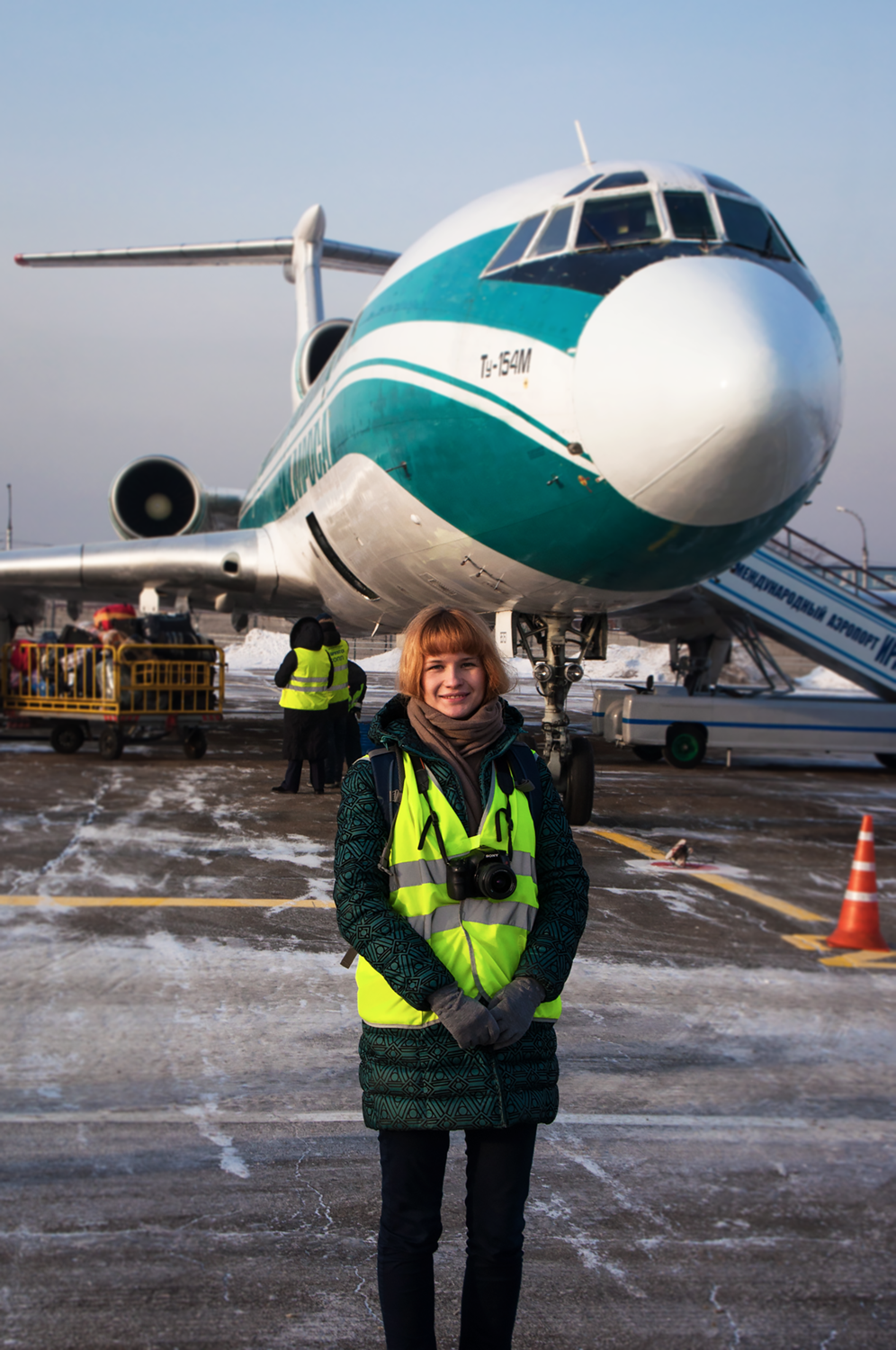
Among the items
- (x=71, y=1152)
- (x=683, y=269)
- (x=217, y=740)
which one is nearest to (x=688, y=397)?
(x=683, y=269)

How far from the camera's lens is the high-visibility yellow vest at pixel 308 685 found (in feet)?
31.5

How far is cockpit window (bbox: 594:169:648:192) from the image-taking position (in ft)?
21.8

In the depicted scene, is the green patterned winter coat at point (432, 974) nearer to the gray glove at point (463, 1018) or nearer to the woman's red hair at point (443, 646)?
the gray glove at point (463, 1018)

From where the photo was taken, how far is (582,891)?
2.30 meters

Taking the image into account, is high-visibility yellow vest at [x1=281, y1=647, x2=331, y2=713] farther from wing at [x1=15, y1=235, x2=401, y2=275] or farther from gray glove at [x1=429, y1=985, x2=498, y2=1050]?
wing at [x1=15, y1=235, x2=401, y2=275]

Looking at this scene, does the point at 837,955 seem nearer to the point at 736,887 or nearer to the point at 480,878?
the point at 736,887

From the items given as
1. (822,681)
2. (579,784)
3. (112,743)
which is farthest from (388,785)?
(822,681)

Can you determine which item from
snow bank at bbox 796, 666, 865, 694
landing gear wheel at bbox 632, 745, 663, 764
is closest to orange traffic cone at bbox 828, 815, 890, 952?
landing gear wheel at bbox 632, 745, 663, 764

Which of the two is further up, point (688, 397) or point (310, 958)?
point (688, 397)

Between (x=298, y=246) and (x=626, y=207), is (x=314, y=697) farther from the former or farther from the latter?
(x=298, y=246)

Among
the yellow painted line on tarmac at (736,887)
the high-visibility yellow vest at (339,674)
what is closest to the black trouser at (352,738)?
the high-visibility yellow vest at (339,674)

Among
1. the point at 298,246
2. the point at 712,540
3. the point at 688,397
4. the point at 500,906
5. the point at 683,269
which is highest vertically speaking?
the point at 298,246

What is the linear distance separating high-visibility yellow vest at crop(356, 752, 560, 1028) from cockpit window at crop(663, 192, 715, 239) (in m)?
5.05

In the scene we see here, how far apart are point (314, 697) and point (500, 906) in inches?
299
